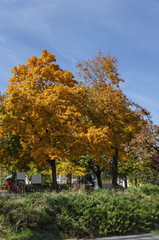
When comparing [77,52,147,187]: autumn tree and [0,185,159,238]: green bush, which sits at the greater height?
[77,52,147,187]: autumn tree

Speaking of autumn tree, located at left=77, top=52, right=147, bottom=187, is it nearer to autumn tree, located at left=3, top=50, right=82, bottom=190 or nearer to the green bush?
autumn tree, located at left=3, top=50, right=82, bottom=190

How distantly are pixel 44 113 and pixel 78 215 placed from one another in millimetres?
8946

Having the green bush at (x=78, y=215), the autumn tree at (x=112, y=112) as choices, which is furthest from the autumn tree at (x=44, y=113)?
the green bush at (x=78, y=215)

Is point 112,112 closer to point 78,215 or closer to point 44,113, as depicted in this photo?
point 44,113

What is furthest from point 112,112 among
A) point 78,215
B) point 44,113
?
point 78,215

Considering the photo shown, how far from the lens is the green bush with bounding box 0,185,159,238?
8.02 m

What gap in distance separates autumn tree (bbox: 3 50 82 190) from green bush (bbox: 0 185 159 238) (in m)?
6.77

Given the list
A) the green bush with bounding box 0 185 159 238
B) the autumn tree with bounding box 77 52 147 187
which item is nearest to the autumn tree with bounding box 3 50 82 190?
the autumn tree with bounding box 77 52 147 187

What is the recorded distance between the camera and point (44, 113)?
53.9 ft

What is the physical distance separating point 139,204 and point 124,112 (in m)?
11.0

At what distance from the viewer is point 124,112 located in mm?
20047

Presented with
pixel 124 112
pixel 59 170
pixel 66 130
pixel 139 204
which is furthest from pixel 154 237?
pixel 59 170

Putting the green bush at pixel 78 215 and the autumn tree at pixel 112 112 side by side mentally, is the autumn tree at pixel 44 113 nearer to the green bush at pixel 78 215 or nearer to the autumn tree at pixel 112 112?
the autumn tree at pixel 112 112

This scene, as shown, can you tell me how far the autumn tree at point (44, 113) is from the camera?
52.9 ft
